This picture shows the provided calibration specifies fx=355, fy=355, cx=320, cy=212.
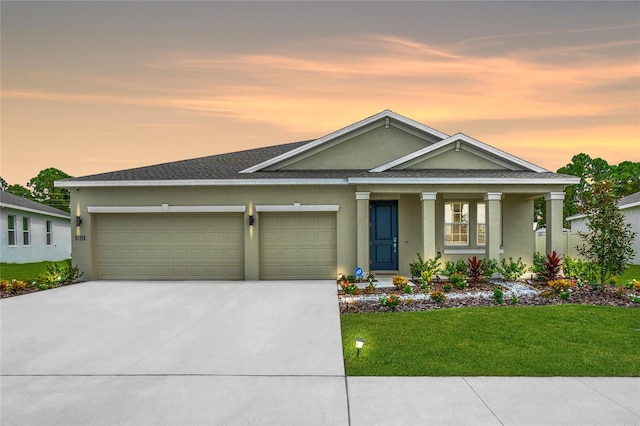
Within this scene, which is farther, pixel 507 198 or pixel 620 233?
pixel 507 198

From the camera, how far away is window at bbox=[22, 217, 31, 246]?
22062mm

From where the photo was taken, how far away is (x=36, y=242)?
23.0 meters

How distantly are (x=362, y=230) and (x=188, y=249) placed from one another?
6.31 meters

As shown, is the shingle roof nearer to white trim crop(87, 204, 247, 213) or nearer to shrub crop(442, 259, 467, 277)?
white trim crop(87, 204, 247, 213)

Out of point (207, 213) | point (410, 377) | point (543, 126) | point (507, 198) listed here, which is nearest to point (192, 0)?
point (207, 213)

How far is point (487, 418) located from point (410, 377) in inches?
43.6

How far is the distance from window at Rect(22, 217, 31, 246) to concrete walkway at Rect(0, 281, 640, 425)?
61.9 feet

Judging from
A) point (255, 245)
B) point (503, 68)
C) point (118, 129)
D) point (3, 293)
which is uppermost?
point (503, 68)

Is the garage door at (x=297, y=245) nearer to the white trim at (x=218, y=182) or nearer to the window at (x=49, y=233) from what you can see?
the white trim at (x=218, y=182)

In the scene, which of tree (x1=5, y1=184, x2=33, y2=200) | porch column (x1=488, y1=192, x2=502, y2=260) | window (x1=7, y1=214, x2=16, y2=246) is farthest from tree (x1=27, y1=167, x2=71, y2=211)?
porch column (x1=488, y1=192, x2=502, y2=260)

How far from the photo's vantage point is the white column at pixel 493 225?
12.1m

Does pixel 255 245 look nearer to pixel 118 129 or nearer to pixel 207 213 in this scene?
pixel 207 213

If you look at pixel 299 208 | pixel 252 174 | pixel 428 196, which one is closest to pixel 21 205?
pixel 252 174

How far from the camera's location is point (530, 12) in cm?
1409
